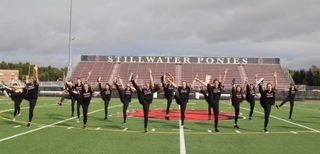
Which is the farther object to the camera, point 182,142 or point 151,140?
point 151,140

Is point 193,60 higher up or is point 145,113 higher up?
point 193,60

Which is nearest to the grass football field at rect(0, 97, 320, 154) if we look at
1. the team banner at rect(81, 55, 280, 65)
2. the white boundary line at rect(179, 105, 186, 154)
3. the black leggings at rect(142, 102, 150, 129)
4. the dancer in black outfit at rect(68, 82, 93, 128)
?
the white boundary line at rect(179, 105, 186, 154)

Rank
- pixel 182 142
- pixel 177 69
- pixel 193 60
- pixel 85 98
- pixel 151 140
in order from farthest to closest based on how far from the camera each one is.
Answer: pixel 193 60 < pixel 177 69 < pixel 85 98 < pixel 151 140 < pixel 182 142

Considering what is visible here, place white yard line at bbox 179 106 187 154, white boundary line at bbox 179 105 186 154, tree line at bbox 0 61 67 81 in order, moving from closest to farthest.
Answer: white yard line at bbox 179 106 187 154
white boundary line at bbox 179 105 186 154
tree line at bbox 0 61 67 81

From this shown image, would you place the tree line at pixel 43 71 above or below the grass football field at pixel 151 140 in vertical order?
above

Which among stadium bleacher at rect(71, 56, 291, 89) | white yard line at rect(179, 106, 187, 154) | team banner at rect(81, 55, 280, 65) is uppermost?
team banner at rect(81, 55, 280, 65)

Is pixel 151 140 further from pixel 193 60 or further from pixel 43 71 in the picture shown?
pixel 43 71

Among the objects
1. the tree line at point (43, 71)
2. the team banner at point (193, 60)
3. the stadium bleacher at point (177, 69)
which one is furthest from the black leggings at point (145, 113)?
the tree line at point (43, 71)

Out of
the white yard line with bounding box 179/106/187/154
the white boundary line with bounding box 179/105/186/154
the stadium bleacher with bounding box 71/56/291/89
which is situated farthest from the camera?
the stadium bleacher with bounding box 71/56/291/89

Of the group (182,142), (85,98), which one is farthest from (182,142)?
(85,98)

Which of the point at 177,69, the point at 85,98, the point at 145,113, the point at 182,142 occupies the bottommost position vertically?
the point at 182,142

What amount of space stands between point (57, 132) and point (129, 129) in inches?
117

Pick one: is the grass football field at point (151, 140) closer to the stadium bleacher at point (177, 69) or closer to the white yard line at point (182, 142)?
the white yard line at point (182, 142)

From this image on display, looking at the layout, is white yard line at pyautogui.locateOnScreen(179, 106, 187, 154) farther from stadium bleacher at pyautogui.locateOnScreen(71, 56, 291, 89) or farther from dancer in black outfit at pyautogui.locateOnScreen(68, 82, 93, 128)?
stadium bleacher at pyautogui.locateOnScreen(71, 56, 291, 89)
